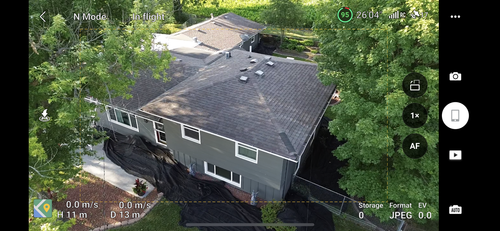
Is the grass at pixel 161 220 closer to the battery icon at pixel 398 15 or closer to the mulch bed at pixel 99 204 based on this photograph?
the mulch bed at pixel 99 204

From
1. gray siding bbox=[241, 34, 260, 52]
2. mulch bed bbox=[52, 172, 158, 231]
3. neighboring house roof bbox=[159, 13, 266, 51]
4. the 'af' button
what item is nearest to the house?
mulch bed bbox=[52, 172, 158, 231]

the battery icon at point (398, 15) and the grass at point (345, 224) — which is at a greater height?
the battery icon at point (398, 15)

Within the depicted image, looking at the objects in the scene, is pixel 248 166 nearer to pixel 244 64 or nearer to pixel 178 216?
pixel 178 216

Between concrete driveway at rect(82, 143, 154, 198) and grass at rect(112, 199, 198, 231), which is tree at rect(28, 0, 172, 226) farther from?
grass at rect(112, 199, 198, 231)
